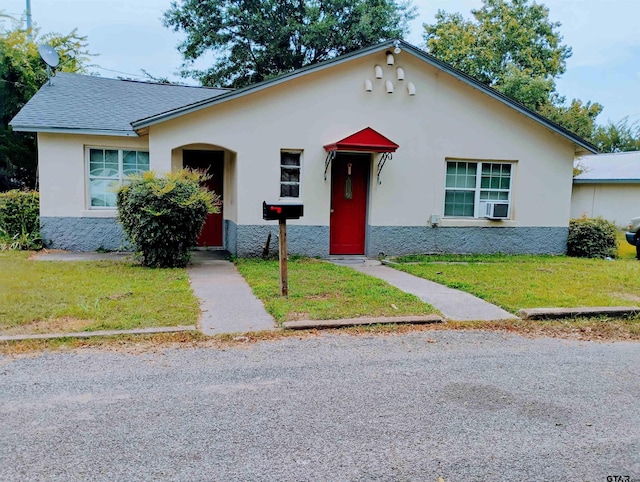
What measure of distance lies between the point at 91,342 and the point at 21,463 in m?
2.34

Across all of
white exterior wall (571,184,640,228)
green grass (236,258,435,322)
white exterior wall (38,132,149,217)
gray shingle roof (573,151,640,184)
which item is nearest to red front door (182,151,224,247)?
white exterior wall (38,132,149,217)

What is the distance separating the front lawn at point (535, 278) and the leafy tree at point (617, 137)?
30.8 meters

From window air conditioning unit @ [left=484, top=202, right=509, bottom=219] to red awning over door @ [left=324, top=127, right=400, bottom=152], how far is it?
3204 mm

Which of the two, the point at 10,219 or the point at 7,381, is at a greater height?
the point at 10,219

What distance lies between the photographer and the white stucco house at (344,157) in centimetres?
1084

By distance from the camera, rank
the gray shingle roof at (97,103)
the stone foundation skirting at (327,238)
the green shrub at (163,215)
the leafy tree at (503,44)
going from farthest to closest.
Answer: the leafy tree at (503,44), the stone foundation skirting at (327,238), the gray shingle roof at (97,103), the green shrub at (163,215)

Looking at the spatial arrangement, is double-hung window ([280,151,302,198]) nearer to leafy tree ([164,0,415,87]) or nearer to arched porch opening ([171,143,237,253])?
arched porch opening ([171,143,237,253])

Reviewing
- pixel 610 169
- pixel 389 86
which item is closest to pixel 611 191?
pixel 610 169

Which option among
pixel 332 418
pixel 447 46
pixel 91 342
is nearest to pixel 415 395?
pixel 332 418

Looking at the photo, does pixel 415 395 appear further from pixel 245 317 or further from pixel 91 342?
pixel 91 342

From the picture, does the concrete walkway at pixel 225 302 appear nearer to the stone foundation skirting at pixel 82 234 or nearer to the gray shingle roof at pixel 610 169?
the stone foundation skirting at pixel 82 234

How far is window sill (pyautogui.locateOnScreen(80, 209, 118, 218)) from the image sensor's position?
11555 millimetres

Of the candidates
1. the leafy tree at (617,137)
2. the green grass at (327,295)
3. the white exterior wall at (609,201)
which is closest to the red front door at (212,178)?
the green grass at (327,295)

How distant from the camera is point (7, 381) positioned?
160 inches
